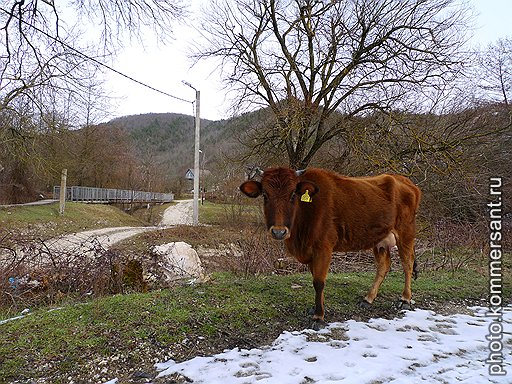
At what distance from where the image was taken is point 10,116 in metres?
19.6

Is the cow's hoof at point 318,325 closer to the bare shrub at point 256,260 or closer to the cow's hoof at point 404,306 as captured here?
the cow's hoof at point 404,306

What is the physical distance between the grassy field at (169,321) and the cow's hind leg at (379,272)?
0.15 metres

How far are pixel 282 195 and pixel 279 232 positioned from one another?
Result: 461 mm

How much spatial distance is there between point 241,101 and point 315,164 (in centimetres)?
398

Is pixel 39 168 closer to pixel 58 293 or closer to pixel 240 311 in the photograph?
pixel 58 293

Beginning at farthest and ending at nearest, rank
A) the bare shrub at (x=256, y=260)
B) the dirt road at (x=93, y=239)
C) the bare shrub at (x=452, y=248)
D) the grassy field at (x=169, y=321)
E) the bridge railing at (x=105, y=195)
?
the bridge railing at (x=105, y=195), the bare shrub at (x=452, y=248), the bare shrub at (x=256, y=260), the dirt road at (x=93, y=239), the grassy field at (x=169, y=321)

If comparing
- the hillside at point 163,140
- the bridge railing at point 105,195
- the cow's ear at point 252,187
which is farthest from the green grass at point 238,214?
the hillside at point 163,140

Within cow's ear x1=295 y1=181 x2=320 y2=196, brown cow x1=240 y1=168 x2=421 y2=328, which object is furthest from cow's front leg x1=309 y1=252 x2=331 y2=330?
cow's ear x1=295 y1=181 x2=320 y2=196

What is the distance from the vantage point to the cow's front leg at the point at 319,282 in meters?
4.40

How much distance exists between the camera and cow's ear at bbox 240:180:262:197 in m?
4.57

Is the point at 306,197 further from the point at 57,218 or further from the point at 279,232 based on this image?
the point at 57,218

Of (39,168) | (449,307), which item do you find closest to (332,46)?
(449,307)

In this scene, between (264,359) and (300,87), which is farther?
(300,87)

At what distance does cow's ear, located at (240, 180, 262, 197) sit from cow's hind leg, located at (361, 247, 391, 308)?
2.28 metres
